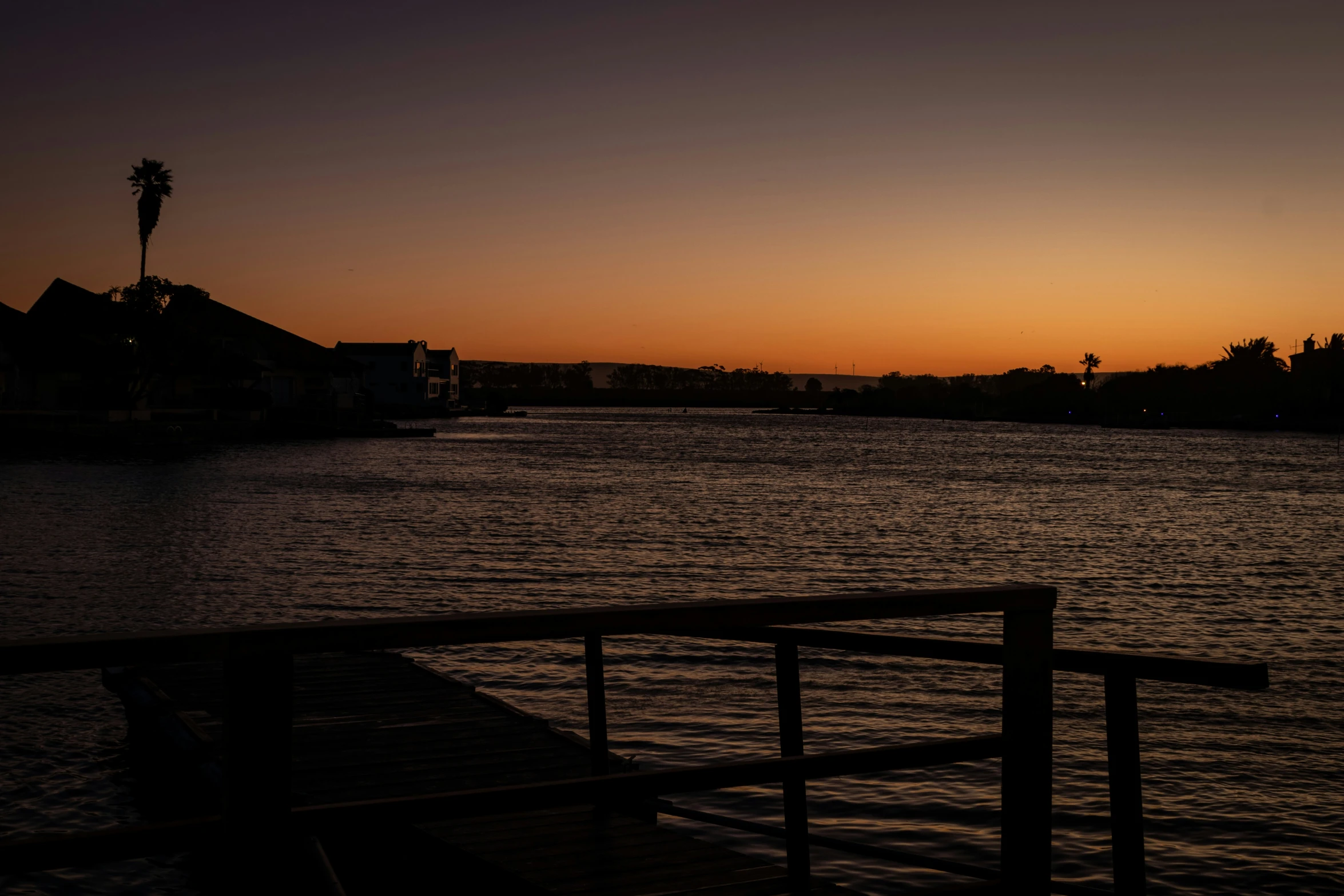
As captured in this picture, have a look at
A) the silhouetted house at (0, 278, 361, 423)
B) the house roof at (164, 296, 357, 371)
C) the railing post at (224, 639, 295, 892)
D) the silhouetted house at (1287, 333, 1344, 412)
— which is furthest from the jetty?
the silhouetted house at (1287, 333, 1344, 412)

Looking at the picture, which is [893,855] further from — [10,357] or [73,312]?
[73,312]

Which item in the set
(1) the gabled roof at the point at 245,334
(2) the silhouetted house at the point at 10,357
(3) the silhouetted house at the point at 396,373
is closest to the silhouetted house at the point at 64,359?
(2) the silhouetted house at the point at 10,357

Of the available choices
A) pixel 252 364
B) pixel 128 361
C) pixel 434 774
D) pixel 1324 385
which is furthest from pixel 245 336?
pixel 1324 385

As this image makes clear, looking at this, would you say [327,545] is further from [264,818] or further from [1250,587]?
[264,818]

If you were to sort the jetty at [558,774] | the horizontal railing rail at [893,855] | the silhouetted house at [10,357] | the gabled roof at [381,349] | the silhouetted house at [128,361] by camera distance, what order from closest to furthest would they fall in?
the jetty at [558,774] → the horizontal railing rail at [893,855] → the silhouetted house at [10,357] → the silhouetted house at [128,361] → the gabled roof at [381,349]

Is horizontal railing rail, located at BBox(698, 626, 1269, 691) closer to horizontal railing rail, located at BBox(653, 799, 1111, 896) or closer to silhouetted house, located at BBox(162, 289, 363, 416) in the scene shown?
horizontal railing rail, located at BBox(653, 799, 1111, 896)

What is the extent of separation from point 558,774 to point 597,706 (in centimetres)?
113

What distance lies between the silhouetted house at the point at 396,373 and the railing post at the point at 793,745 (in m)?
133

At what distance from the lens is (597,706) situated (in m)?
7.34

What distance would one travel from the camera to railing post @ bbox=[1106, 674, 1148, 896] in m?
4.23

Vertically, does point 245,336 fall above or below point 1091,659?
above

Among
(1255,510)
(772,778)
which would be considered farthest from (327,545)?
(1255,510)

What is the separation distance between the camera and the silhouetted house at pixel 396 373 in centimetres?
14112

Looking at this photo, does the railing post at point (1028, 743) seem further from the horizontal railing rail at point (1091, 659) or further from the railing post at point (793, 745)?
the railing post at point (793, 745)
